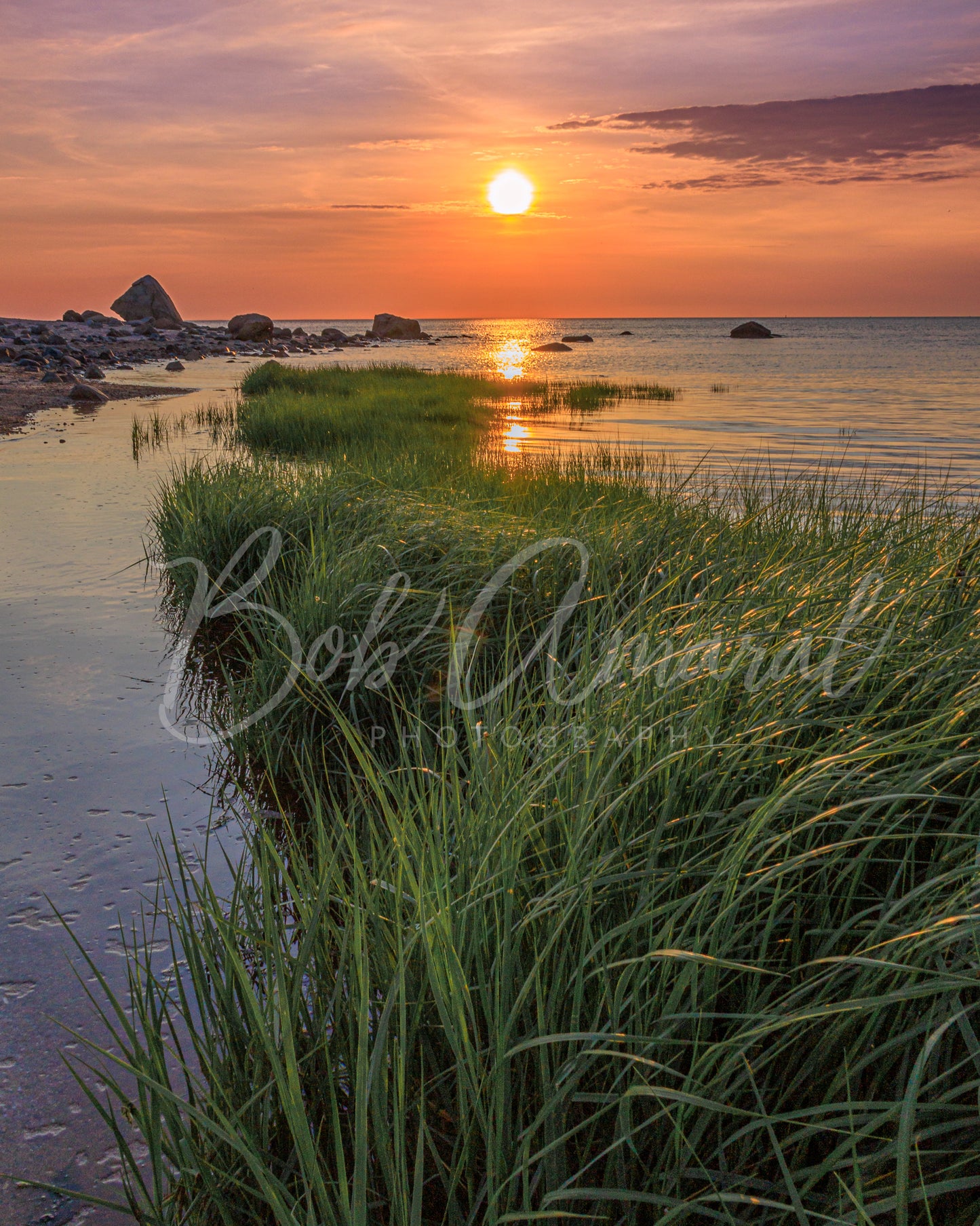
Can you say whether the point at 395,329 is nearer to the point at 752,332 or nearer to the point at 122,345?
the point at 752,332

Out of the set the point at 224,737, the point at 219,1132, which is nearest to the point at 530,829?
the point at 219,1132

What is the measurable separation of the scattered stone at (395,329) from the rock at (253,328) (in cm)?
2942

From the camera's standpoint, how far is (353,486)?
7.15 meters

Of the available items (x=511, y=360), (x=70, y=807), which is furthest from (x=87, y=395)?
(x=511, y=360)

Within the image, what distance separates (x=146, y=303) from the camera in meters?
79.9

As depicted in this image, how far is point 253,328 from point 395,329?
3385 centimetres

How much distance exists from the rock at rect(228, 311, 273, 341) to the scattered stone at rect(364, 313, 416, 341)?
29.4m

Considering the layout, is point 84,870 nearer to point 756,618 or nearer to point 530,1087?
point 530,1087

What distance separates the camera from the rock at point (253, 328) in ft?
219

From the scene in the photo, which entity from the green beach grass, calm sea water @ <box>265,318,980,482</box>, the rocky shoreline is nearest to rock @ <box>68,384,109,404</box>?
the rocky shoreline

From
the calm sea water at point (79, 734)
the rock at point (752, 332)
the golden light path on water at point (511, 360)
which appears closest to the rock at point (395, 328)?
the golden light path on water at point (511, 360)

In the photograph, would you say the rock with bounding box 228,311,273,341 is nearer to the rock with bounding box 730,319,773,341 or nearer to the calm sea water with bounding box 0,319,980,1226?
the calm sea water with bounding box 0,319,980,1226

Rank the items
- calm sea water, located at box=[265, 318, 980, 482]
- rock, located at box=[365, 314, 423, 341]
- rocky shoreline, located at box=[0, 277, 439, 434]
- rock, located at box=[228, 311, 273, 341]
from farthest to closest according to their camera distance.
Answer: rock, located at box=[365, 314, 423, 341], rock, located at box=[228, 311, 273, 341], rocky shoreline, located at box=[0, 277, 439, 434], calm sea water, located at box=[265, 318, 980, 482]

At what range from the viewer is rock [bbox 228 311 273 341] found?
66.8m
